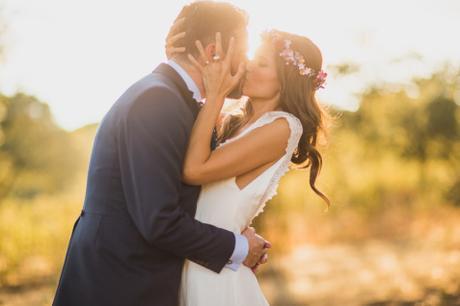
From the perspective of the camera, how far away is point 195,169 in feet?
9.09

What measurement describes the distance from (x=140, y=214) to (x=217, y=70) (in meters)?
0.69

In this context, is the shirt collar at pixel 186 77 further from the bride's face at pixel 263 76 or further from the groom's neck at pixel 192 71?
the bride's face at pixel 263 76

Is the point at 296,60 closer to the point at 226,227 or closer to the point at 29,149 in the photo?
the point at 226,227

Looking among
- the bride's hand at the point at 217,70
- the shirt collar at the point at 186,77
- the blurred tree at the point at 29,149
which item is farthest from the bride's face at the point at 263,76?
the blurred tree at the point at 29,149

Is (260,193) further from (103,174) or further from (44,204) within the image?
(44,204)

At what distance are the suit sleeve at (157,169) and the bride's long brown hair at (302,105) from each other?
0.87m

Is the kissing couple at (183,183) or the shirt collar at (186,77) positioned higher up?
the shirt collar at (186,77)

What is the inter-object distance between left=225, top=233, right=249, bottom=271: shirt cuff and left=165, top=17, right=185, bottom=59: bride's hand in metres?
0.77

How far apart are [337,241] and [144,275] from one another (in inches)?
405

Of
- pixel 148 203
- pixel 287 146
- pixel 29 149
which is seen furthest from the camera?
pixel 29 149

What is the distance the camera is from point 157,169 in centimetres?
251

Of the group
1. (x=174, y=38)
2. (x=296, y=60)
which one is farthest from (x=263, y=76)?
(x=174, y=38)

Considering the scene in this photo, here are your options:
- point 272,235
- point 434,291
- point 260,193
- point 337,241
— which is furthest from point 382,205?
point 260,193

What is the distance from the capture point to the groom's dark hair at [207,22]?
283 cm
